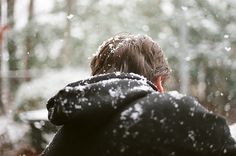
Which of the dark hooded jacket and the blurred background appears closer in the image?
the dark hooded jacket

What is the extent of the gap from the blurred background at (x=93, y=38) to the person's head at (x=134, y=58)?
11.6 m

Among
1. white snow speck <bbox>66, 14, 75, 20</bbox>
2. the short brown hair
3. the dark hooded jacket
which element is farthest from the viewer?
white snow speck <bbox>66, 14, 75, 20</bbox>

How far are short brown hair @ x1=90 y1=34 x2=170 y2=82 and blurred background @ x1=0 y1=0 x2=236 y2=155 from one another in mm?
11639

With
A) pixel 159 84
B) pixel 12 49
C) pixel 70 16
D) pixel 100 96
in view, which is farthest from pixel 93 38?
pixel 100 96

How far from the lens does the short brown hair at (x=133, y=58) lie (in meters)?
2.05

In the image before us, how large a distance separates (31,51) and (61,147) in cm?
1297

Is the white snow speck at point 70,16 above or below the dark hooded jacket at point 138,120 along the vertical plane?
above

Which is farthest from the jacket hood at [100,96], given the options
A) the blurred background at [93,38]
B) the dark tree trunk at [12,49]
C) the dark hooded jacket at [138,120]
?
the dark tree trunk at [12,49]

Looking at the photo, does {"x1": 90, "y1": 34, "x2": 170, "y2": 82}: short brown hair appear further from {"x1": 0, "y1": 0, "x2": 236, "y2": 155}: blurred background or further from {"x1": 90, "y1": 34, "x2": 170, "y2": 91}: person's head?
{"x1": 0, "y1": 0, "x2": 236, "y2": 155}: blurred background

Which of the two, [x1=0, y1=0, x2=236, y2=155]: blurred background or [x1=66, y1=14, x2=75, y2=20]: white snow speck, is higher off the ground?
[x1=66, y1=14, x2=75, y2=20]: white snow speck

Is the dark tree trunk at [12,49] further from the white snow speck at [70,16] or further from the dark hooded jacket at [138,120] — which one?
the dark hooded jacket at [138,120]

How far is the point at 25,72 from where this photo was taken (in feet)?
48.1

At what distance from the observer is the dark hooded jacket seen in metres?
1.84

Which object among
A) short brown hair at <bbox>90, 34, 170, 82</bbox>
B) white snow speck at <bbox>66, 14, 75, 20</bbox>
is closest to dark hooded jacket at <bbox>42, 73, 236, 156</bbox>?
short brown hair at <bbox>90, 34, 170, 82</bbox>
